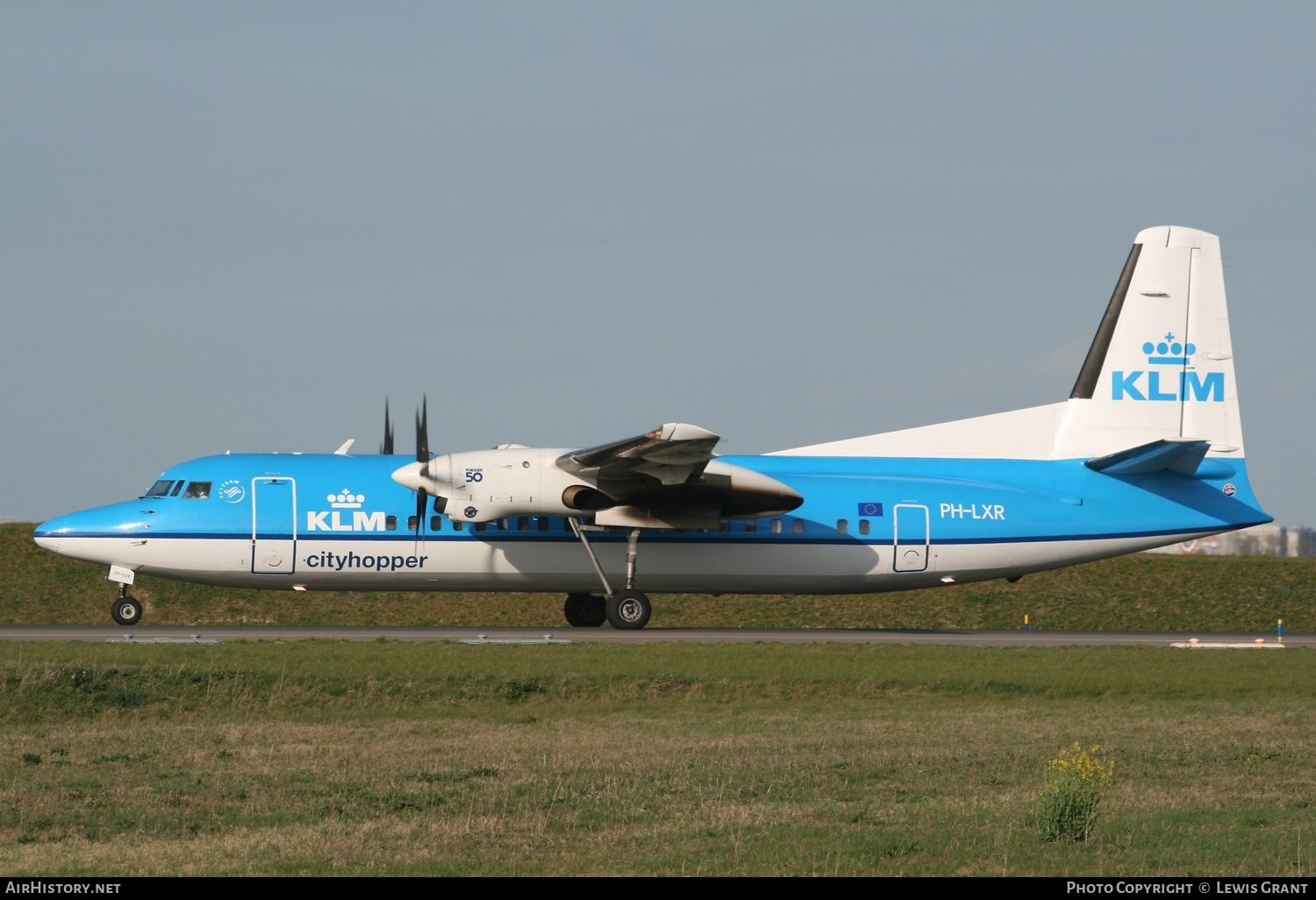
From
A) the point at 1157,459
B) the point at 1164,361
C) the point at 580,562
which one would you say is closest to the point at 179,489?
the point at 580,562

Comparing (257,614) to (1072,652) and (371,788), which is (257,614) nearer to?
(1072,652)

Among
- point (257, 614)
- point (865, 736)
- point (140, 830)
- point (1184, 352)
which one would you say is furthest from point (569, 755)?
point (257, 614)

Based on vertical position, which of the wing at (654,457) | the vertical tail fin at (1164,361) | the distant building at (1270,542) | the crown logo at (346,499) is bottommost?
the distant building at (1270,542)

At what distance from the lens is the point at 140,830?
35.7 feet

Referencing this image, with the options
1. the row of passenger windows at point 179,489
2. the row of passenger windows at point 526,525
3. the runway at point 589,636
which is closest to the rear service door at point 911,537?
the runway at point 589,636

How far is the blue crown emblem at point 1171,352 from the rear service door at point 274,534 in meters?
17.2

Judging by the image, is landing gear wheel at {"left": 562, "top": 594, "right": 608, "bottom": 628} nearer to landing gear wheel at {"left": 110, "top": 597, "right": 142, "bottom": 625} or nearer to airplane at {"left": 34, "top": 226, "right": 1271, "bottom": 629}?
airplane at {"left": 34, "top": 226, "right": 1271, "bottom": 629}

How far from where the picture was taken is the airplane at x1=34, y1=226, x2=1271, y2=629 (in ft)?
80.7

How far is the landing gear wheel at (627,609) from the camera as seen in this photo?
2562 centimetres

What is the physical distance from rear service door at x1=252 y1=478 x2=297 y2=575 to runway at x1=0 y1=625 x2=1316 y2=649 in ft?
4.01

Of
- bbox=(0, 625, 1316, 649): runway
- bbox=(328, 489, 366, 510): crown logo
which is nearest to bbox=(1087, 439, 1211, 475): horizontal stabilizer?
bbox=(0, 625, 1316, 649): runway

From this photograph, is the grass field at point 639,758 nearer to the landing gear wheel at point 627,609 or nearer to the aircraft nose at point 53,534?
the landing gear wheel at point 627,609

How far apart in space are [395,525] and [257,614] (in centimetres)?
1159

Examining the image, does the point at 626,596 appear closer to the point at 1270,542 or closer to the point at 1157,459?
the point at 1157,459
